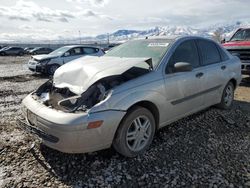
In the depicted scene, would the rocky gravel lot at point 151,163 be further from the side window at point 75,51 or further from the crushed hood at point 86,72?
the side window at point 75,51

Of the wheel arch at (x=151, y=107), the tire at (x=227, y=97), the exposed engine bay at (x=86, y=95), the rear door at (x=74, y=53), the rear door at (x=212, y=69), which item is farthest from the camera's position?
the rear door at (x=74, y=53)

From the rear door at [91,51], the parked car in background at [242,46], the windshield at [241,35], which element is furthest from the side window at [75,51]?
the windshield at [241,35]

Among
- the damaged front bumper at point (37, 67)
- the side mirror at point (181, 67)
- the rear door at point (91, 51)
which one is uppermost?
the side mirror at point (181, 67)

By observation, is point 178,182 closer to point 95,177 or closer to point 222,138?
point 95,177

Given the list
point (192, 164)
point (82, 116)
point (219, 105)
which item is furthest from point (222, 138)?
point (82, 116)

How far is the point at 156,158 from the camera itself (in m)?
3.61

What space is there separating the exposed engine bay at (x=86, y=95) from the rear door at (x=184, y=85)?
1.54 ft

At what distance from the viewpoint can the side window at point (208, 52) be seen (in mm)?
4906

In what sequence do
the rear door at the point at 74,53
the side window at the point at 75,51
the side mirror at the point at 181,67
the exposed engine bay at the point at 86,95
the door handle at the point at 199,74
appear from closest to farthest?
the exposed engine bay at the point at 86,95 < the side mirror at the point at 181,67 < the door handle at the point at 199,74 < the rear door at the point at 74,53 < the side window at the point at 75,51

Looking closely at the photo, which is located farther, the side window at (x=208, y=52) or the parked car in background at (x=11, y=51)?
the parked car in background at (x=11, y=51)

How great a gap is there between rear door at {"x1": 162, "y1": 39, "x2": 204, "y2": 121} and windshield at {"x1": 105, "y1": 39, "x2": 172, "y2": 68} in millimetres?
201

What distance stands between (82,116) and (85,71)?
969 mm

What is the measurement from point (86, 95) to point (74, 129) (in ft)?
1.86

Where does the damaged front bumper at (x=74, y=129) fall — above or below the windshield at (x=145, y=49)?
below
